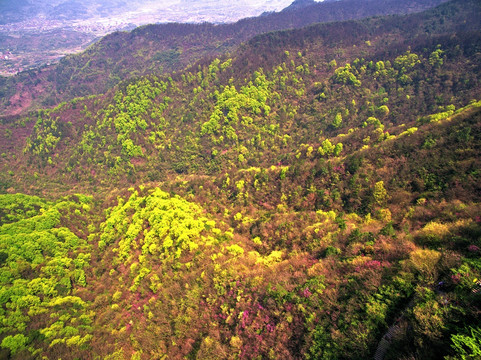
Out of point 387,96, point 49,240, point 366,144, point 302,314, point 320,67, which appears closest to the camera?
point 302,314

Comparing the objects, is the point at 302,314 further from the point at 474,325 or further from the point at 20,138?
the point at 20,138

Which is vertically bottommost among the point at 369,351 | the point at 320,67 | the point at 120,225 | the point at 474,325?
the point at 120,225

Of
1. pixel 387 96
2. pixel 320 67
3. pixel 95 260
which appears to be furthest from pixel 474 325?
pixel 320 67

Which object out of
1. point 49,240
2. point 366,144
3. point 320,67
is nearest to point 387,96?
point 320,67

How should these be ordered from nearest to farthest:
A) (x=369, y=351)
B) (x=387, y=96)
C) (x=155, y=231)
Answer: (x=369, y=351)
(x=155, y=231)
(x=387, y=96)

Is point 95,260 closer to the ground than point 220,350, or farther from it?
closer to the ground

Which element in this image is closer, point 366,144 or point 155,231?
point 155,231
